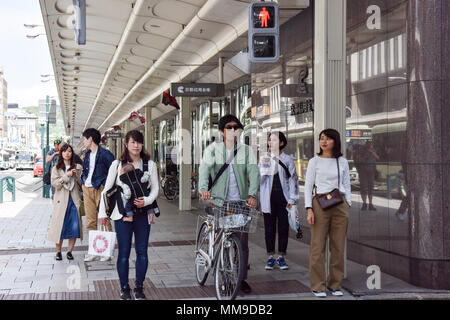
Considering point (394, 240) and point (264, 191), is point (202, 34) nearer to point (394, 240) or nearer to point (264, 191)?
point (264, 191)

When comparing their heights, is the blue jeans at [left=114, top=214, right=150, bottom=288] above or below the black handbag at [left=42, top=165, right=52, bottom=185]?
below

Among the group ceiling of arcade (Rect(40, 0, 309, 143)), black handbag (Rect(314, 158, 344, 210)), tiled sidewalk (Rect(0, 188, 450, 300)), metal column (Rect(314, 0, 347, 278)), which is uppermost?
ceiling of arcade (Rect(40, 0, 309, 143))

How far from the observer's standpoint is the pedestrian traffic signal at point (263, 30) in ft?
23.3

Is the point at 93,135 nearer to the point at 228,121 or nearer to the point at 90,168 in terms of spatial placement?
the point at 90,168

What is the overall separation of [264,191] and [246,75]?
312 inches

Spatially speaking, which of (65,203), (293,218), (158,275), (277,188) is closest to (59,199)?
(65,203)

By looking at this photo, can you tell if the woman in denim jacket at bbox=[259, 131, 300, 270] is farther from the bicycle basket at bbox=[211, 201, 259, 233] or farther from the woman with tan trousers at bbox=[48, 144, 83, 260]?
the woman with tan trousers at bbox=[48, 144, 83, 260]

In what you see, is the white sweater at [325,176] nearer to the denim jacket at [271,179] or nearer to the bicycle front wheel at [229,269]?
the bicycle front wheel at [229,269]

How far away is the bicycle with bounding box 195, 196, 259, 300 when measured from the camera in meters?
5.32

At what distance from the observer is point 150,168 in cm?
568

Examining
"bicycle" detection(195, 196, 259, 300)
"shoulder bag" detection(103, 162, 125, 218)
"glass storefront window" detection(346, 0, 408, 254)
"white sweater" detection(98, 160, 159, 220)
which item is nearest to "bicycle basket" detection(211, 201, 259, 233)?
"bicycle" detection(195, 196, 259, 300)

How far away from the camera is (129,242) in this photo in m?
5.53

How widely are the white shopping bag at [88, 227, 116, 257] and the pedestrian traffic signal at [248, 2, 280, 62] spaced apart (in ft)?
9.42

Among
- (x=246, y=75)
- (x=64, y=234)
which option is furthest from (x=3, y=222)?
(x=246, y=75)
